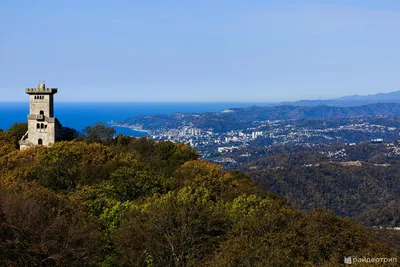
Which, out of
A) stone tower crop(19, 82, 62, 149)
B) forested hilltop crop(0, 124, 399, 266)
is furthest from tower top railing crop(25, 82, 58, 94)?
forested hilltop crop(0, 124, 399, 266)

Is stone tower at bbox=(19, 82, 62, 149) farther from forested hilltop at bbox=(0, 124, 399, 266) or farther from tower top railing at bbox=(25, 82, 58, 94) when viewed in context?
forested hilltop at bbox=(0, 124, 399, 266)

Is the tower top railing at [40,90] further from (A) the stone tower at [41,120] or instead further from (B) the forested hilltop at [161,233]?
(B) the forested hilltop at [161,233]

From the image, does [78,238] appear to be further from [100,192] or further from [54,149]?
[54,149]

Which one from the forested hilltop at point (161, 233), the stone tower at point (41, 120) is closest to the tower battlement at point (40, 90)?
the stone tower at point (41, 120)

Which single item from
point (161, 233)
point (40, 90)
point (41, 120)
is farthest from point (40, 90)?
point (161, 233)

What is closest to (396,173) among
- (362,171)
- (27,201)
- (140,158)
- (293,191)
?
(362,171)

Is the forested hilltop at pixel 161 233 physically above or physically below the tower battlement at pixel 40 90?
below

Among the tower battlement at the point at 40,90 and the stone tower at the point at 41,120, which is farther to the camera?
the tower battlement at the point at 40,90

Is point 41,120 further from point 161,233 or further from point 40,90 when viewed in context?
point 161,233

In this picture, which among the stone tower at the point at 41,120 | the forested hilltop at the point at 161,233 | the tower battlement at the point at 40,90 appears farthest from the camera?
the tower battlement at the point at 40,90
